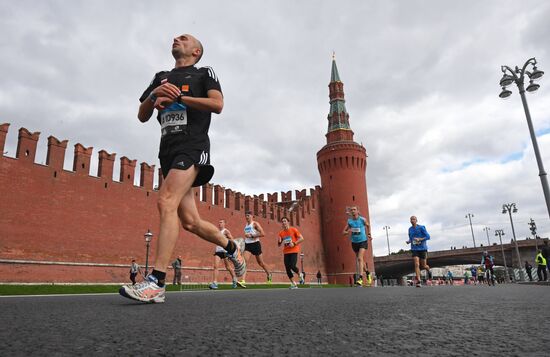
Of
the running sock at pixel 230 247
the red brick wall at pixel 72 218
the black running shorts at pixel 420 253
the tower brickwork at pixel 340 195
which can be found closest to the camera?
the running sock at pixel 230 247

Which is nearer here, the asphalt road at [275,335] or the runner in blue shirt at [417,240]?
the asphalt road at [275,335]

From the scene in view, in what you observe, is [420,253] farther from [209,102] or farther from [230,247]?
[209,102]

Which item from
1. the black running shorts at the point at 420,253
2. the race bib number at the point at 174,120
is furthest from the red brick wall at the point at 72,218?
the race bib number at the point at 174,120

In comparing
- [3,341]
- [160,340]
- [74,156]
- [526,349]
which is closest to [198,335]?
[160,340]

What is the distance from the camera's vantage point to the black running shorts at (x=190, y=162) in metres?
3.36

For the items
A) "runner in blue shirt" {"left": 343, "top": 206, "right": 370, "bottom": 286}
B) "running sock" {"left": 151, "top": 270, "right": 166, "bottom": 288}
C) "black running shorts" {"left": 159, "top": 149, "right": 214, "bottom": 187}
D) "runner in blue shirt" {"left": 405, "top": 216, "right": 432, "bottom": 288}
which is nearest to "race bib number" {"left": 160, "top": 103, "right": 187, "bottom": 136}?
"black running shorts" {"left": 159, "top": 149, "right": 214, "bottom": 187}

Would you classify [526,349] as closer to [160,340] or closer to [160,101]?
[160,340]

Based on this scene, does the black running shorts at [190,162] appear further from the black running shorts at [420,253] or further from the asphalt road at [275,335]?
the black running shorts at [420,253]

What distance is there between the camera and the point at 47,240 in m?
17.8

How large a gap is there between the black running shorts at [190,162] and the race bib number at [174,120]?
21 cm

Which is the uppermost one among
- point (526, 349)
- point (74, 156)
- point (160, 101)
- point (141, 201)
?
point (74, 156)

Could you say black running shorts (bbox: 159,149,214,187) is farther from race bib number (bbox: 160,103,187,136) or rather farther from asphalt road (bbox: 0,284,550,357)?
asphalt road (bbox: 0,284,550,357)

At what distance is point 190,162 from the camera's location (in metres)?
3.39

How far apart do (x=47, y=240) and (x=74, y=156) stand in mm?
4723
